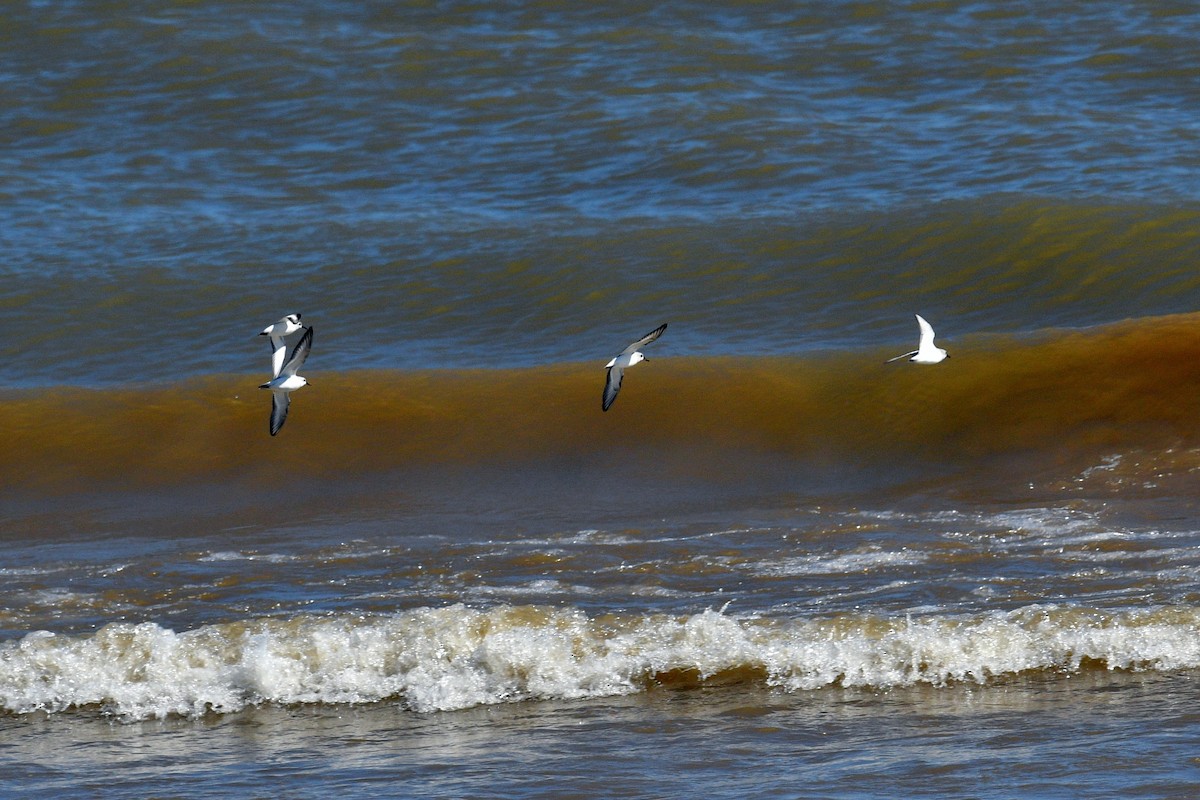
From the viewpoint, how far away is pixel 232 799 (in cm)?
474

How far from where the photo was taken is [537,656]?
19.1 feet

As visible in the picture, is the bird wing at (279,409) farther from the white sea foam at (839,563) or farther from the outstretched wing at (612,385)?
the white sea foam at (839,563)

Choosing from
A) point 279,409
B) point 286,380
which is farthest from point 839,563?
point 279,409

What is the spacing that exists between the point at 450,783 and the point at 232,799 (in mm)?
628

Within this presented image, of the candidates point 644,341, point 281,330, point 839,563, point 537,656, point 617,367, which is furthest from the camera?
point 617,367

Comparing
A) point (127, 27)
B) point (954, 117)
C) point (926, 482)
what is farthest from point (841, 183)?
point (127, 27)

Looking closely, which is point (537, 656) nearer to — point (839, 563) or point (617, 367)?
point (839, 563)

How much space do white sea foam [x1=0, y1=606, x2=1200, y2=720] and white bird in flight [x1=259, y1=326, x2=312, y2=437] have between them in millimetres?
2048

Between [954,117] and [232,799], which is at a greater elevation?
[954,117]

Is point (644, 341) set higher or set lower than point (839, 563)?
higher

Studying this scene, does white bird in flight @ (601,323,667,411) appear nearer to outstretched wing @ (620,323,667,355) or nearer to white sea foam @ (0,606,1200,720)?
outstretched wing @ (620,323,667,355)

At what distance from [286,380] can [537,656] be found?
123 inches

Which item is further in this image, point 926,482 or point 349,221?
point 349,221

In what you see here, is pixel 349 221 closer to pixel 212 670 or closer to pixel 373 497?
pixel 373 497
